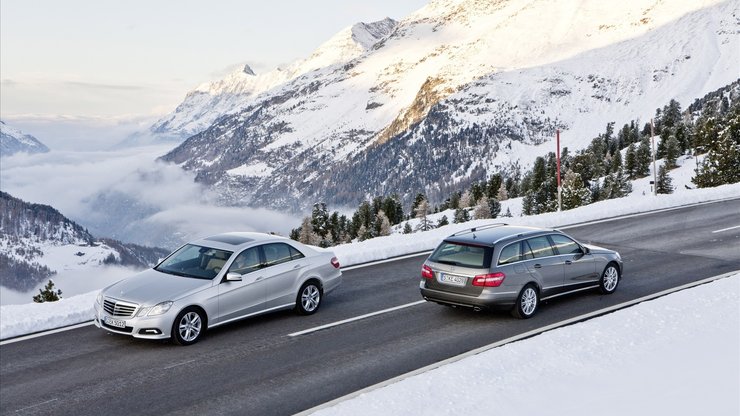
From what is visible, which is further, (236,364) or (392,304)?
(392,304)

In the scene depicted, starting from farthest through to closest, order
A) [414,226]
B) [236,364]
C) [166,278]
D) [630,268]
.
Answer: [414,226]
[630,268]
[166,278]
[236,364]

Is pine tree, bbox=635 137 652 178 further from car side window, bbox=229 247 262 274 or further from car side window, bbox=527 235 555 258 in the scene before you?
car side window, bbox=229 247 262 274

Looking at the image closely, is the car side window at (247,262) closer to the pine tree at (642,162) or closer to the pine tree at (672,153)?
the pine tree at (672,153)

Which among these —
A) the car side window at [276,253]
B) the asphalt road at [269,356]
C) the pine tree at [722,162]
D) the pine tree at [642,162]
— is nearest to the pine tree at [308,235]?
the pine tree at [642,162]

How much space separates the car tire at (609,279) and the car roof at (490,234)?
1851 mm

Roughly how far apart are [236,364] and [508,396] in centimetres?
461

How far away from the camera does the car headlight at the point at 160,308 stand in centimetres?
1221

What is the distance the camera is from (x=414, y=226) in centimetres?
12344

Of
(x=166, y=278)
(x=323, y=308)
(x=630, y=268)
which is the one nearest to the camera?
(x=166, y=278)

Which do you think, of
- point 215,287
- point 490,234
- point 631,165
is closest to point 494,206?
point 631,165

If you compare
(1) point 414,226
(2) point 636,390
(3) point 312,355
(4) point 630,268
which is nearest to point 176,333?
(3) point 312,355

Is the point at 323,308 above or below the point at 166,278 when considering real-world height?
below

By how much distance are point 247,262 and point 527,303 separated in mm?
5253

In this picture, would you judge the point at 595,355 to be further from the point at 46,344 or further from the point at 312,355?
the point at 46,344
